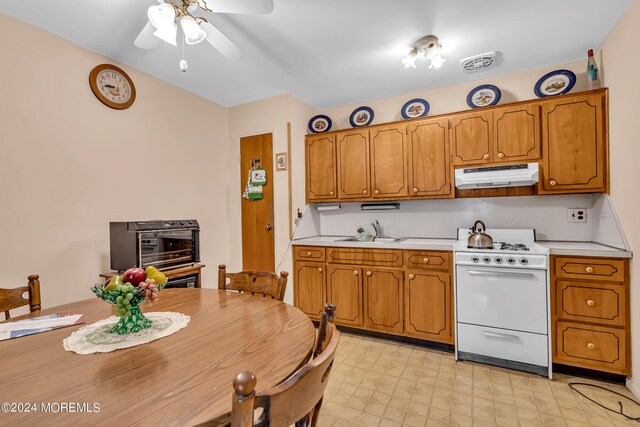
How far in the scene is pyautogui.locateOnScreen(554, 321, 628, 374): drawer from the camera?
203 centimetres

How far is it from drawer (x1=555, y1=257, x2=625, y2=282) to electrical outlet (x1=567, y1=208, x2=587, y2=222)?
687 millimetres

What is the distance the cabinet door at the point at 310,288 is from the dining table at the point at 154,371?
72.7 inches

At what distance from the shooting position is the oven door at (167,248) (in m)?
2.25

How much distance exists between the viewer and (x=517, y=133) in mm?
2574

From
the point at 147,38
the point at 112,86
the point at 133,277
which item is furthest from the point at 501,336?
the point at 112,86

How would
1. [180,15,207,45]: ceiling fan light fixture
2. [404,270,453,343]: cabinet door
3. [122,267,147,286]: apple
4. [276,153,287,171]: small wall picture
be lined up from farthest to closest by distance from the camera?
1. [276,153,287,171]: small wall picture
2. [404,270,453,343]: cabinet door
3. [180,15,207,45]: ceiling fan light fixture
4. [122,267,147,286]: apple

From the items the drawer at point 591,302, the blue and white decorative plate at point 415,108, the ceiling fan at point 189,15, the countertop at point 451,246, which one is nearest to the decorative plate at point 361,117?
the blue and white decorative plate at point 415,108

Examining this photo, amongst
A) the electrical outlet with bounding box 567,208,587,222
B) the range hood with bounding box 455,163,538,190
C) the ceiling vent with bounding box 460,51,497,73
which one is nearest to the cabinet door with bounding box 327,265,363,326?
the range hood with bounding box 455,163,538,190

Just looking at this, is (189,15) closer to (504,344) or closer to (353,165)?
(353,165)

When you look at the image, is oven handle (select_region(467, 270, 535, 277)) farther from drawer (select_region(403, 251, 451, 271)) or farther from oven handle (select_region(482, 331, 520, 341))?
oven handle (select_region(482, 331, 520, 341))

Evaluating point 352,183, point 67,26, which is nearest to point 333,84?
point 352,183

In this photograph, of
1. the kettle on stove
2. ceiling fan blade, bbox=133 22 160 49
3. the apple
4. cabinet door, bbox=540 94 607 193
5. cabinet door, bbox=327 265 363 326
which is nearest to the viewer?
the apple

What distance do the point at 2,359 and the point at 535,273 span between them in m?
2.91

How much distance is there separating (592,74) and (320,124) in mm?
2534
